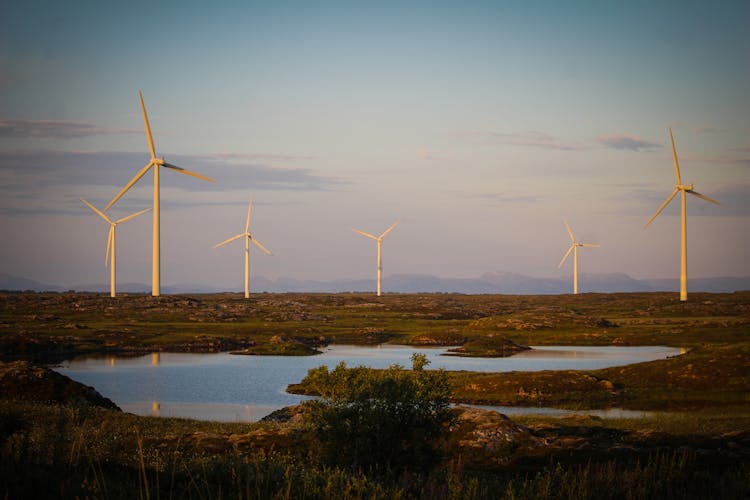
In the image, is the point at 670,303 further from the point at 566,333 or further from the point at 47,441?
the point at 47,441

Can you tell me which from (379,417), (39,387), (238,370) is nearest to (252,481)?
(379,417)

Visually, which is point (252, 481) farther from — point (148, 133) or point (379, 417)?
point (148, 133)

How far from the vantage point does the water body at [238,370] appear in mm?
53594

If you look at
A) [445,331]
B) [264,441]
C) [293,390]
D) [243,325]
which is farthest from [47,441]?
[243,325]

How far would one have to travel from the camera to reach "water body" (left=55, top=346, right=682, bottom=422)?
176ft

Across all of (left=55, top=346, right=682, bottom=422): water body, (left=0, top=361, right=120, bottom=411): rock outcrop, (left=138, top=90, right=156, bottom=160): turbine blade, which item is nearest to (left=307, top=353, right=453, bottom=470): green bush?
(left=55, top=346, right=682, bottom=422): water body

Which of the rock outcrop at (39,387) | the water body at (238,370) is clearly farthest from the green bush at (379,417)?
the rock outcrop at (39,387)

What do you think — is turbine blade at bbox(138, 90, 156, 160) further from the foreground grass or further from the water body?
the foreground grass

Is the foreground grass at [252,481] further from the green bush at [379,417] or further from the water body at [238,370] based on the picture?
the water body at [238,370]

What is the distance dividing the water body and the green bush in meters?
24.2

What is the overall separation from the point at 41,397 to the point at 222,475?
3475 centimetres

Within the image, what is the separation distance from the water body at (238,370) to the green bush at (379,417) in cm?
2419

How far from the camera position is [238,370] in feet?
250

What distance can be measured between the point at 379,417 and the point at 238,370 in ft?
185
